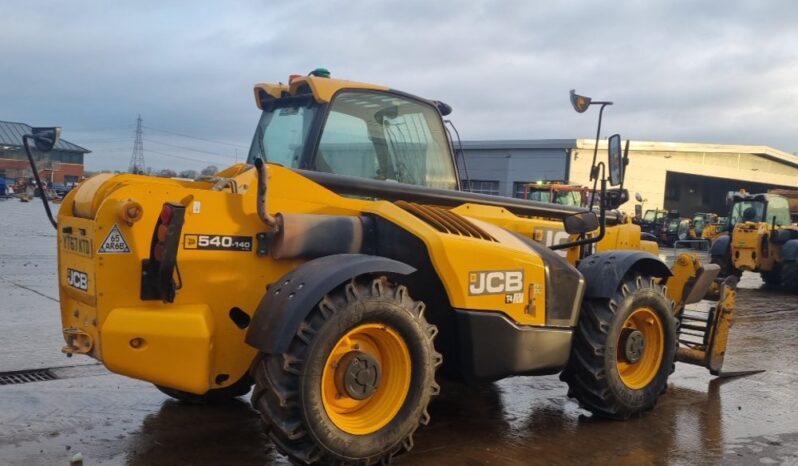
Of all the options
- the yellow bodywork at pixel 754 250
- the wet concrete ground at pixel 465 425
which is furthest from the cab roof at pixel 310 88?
the yellow bodywork at pixel 754 250

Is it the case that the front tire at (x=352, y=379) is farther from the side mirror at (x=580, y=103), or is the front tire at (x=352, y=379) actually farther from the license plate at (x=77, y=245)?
the side mirror at (x=580, y=103)

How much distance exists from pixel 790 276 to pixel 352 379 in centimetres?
1416

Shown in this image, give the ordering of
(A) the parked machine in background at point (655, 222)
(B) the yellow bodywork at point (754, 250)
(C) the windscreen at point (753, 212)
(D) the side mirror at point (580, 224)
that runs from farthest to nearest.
→ (A) the parked machine in background at point (655, 222)
(C) the windscreen at point (753, 212)
(B) the yellow bodywork at point (754, 250)
(D) the side mirror at point (580, 224)

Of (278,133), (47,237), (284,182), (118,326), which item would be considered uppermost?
(278,133)

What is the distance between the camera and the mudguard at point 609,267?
16.4ft

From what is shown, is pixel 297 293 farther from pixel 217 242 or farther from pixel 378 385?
pixel 378 385

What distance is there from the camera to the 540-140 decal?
372cm

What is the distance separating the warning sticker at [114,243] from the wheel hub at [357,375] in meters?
1.23

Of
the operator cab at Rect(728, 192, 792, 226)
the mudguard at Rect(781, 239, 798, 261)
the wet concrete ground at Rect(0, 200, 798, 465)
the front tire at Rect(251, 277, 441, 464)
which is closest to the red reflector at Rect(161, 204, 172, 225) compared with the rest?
the front tire at Rect(251, 277, 441, 464)

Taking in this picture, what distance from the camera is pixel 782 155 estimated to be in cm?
4756

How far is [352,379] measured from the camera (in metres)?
3.79

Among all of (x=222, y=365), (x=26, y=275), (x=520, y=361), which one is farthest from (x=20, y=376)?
(x=26, y=275)

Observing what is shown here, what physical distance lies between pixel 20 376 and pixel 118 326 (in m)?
2.93

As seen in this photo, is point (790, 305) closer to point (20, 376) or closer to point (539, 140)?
point (20, 376)
